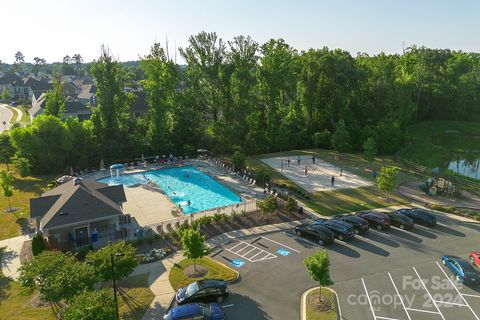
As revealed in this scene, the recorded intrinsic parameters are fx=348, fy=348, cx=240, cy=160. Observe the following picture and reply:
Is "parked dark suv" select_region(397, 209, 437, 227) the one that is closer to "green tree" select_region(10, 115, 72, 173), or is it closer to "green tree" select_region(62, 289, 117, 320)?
"green tree" select_region(62, 289, 117, 320)

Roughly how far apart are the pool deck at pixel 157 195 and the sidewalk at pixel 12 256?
9.11 metres

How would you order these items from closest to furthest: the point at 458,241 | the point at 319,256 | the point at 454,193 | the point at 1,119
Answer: the point at 319,256
the point at 458,241
the point at 454,193
the point at 1,119

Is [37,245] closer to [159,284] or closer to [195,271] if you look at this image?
[159,284]

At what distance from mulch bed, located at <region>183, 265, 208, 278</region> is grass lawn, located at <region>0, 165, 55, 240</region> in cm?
1692

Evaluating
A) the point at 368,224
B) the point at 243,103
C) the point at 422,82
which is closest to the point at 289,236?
the point at 368,224

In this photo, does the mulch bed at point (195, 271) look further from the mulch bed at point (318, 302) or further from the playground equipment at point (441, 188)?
the playground equipment at point (441, 188)

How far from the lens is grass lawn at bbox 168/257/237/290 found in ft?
74.1

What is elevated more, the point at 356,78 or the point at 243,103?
the point at 356,78

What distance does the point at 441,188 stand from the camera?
123 feet

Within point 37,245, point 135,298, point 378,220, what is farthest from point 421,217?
point 37,245

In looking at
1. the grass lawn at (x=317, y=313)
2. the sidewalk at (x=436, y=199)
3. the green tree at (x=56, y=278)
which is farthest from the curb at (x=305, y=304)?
the sidewalk at (x=436, y=199)

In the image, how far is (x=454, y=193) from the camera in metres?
37.3

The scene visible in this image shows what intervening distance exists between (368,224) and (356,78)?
36.7 m

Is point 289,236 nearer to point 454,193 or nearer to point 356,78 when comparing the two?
point 454,193
